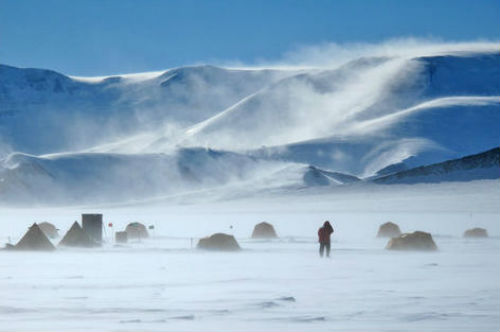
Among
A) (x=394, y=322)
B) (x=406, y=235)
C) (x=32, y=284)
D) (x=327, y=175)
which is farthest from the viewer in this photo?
(x=327, y=175)

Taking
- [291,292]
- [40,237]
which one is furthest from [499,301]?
[40,237]

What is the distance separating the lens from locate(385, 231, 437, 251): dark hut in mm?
35844

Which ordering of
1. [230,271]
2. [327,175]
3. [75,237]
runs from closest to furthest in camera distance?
[230,271]
[75,237]
[327,175]

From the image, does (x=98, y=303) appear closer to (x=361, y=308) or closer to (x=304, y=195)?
(x=361, y=308)

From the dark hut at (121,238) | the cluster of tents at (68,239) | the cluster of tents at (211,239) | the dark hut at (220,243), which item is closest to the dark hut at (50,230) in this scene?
the cluster of tents at (211,239)

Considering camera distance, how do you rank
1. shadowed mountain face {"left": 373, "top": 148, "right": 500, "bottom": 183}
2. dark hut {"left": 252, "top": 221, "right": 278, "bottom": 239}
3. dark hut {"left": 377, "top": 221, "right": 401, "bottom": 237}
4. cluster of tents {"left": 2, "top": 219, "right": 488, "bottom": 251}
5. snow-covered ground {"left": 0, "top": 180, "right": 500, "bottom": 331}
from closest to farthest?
snow-covered ground {"left": 0, "top": 180, "right": 500, "bottom": 331} → cluster of tents {"left": 2, "top": 219, "right": 488, "bottom": 251} → dark hut {"left": 252, "top": 221, "right": 278, "bottom": 239} → dark hut {"left": 377, "top": 221, "right": 401, "bottom": 237} → shadowed mountain face {"left": 373, "top": 148, "right": 500, "bottom": 183}

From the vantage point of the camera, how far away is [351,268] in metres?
26.8

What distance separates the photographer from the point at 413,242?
36250 millimetres

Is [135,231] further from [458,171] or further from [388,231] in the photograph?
[458,171]

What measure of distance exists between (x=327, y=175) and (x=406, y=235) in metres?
156

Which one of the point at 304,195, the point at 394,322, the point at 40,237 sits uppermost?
the point at 304,195

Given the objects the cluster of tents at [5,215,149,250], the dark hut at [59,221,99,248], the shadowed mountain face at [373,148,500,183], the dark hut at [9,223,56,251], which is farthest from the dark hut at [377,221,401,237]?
the shadowed mountain face at [373,148,500,183]

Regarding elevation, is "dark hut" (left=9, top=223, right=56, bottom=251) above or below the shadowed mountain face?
below

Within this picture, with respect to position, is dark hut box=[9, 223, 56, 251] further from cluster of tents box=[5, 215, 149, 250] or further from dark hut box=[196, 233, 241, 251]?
dark hut box=[196, 233, 241, 251]
